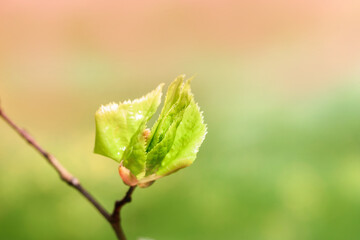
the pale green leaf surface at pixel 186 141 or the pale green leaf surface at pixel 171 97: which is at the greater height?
the pale green leaf surface at pixel 171 97

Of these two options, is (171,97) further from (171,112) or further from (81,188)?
(81,188)

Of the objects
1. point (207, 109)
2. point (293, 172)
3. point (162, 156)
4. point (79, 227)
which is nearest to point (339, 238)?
point (293, 172)

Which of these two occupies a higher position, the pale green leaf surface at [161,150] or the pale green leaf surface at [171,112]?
the pale green leaf surface at [171,112]

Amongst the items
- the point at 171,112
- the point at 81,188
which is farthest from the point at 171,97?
the point at 81,188

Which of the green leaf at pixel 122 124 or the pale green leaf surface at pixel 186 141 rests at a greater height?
the green leaf at pixel 122 124
